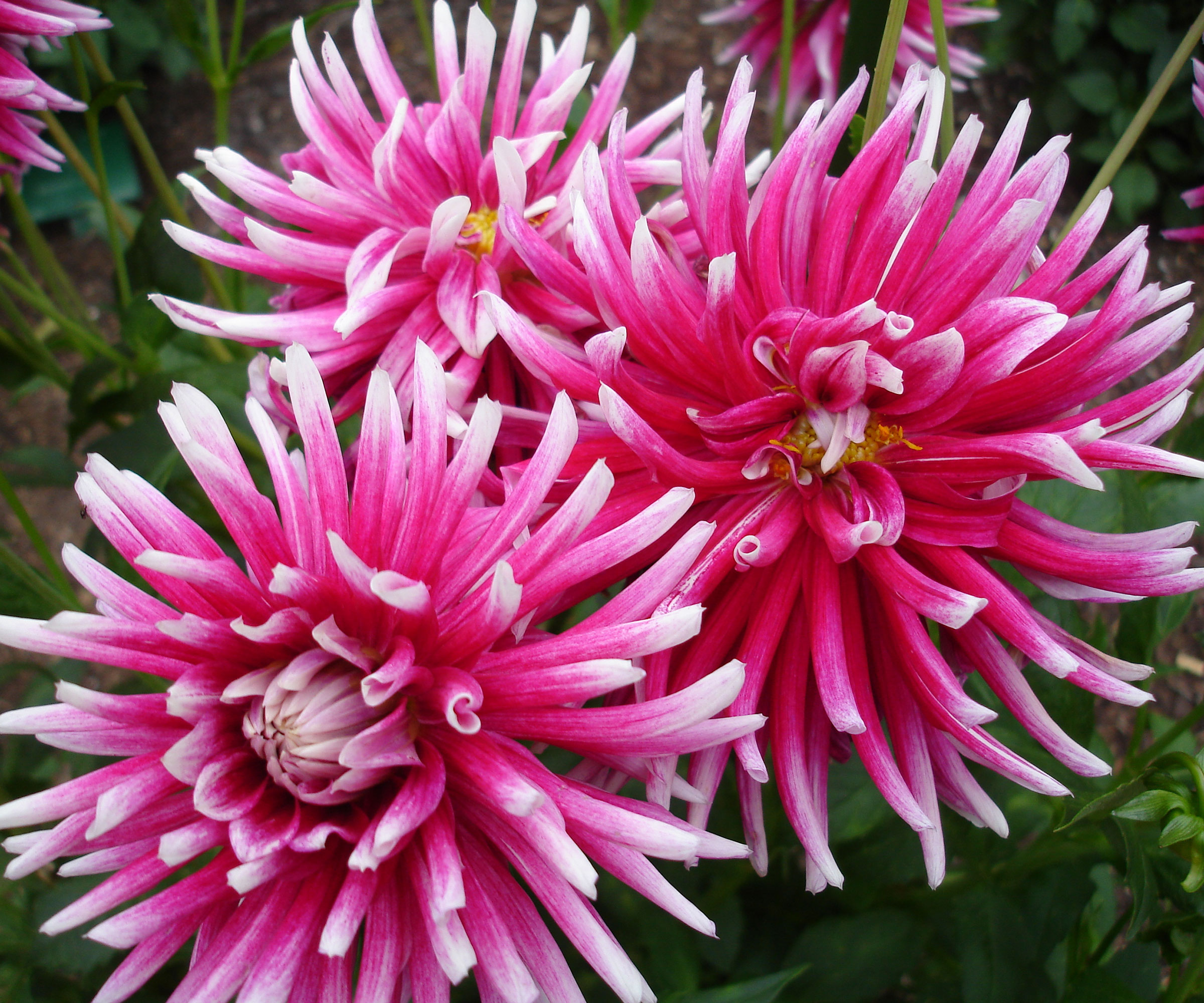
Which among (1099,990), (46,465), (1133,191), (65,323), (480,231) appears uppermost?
(480,231)

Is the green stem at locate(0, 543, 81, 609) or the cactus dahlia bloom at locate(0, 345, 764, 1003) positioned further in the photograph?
the green stem at locate(0, 543, 81, 609)

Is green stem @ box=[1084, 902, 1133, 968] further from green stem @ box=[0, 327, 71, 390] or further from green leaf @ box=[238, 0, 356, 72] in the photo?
green stem @ box=[0, 327, 71, 390]

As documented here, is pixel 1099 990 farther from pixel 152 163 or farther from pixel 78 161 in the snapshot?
pixel 78 161

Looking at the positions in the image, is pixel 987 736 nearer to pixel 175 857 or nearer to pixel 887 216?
pixel 887 216

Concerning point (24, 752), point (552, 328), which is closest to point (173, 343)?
point (24, 752)

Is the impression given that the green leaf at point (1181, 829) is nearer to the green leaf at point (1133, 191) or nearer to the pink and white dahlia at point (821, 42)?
the pink and white dahlia at point (821, 42)

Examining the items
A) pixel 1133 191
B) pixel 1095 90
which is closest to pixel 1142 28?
pixel 1095 90

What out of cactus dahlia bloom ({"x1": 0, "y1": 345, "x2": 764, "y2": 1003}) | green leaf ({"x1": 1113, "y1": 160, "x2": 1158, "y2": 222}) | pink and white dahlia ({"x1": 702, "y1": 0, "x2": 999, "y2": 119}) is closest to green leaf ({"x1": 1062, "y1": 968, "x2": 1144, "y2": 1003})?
cactus dahlia bloom ({"x1": 0, "y1": 345, "x2": 764, "y2": 1003})
